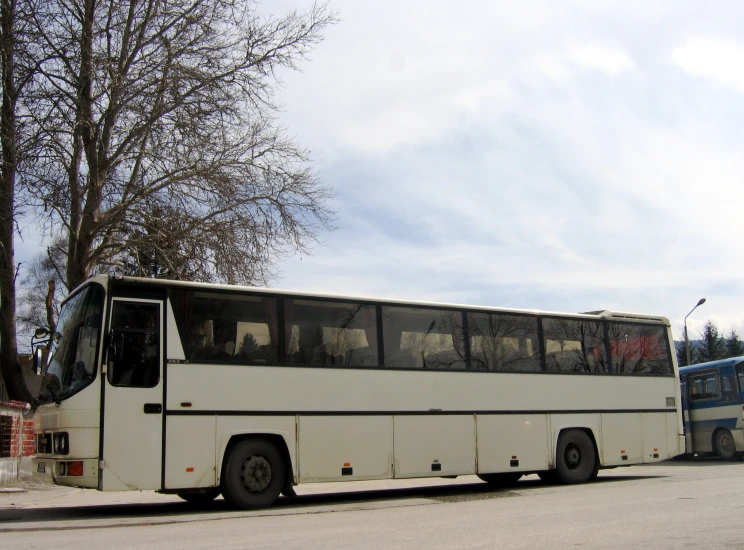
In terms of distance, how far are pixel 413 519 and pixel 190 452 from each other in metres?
3.32

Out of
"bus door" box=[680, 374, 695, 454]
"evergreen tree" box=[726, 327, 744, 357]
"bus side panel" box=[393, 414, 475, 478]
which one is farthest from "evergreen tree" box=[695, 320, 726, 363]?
"bus side panel" box=[393, 414, 475, 478]

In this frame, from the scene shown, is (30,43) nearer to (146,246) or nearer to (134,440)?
(146,246)

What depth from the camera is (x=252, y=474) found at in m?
11.9

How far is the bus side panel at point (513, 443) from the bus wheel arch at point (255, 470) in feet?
13.0

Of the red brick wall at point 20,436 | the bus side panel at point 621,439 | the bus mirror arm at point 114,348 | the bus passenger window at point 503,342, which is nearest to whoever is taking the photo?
the bus mirror arm at point 114,348

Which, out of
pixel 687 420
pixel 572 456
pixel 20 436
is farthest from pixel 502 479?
pixel 20 436

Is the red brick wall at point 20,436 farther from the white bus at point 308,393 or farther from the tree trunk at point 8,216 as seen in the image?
the white bus at point 308,393

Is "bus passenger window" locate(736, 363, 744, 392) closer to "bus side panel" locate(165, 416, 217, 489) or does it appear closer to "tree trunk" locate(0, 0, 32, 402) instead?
"bus side panel" locate(165, 416, 217, 489)

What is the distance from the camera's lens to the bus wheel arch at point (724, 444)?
75.2 feet

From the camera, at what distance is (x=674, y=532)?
859 centimetres

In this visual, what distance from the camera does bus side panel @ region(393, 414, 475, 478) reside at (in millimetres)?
13430

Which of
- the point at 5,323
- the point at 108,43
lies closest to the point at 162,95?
the point at 108,43

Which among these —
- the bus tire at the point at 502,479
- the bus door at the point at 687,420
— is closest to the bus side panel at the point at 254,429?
the bus tire at the point at 502,479

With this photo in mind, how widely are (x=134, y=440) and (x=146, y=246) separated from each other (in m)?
9.56
